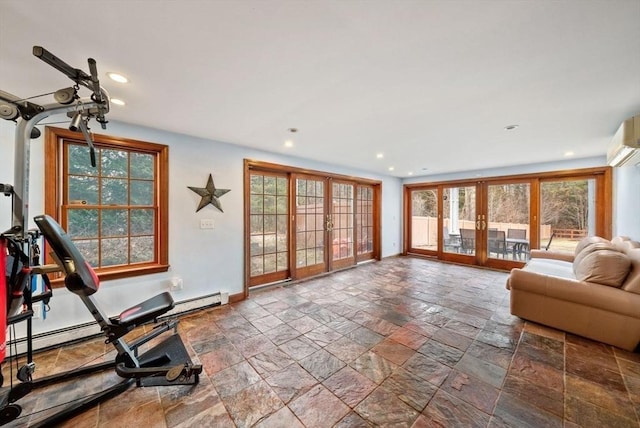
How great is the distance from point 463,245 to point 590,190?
2314 millimetres

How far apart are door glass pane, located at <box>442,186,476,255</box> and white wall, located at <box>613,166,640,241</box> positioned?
Result: 205 cm

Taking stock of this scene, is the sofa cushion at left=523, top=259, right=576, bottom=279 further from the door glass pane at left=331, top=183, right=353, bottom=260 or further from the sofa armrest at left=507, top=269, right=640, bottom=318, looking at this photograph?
the door glass pane at left=331, top=183, right=353, bottom=260

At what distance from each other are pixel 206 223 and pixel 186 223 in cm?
24

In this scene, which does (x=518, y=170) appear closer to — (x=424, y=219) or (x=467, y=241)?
(x=467, y=241)

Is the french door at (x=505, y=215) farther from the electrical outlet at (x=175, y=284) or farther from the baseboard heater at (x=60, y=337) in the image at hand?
the baseboard heater at (x=60, y=337)

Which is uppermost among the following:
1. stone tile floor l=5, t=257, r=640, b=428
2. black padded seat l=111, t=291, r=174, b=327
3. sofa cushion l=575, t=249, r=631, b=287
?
sofa cushion l=575, t=249, r=631, b=287

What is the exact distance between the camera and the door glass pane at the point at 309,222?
4.44m

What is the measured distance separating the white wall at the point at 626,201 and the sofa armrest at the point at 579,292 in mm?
1468

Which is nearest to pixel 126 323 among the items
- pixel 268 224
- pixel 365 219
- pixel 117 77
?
pixel 117 77

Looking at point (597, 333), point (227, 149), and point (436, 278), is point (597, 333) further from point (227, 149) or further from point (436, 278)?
point (227, 149)

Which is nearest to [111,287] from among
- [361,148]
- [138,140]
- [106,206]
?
[106,206]

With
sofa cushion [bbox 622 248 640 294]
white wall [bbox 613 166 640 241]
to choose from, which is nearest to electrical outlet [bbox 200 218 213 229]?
sofa cushion [bbox 622 248 640 294]

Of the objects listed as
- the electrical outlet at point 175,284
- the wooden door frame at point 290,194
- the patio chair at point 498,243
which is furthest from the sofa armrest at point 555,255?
the electrical outlet at point 175,284

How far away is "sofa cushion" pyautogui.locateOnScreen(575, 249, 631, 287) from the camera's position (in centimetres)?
231
